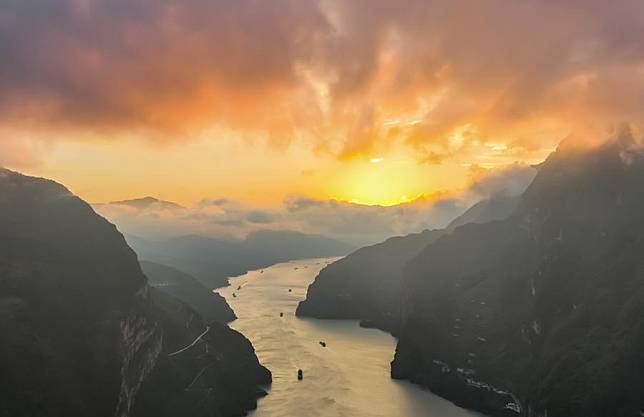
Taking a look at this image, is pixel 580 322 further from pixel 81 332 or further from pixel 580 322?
pixel 81 332

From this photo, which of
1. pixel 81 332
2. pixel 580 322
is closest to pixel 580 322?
pixel 580 322

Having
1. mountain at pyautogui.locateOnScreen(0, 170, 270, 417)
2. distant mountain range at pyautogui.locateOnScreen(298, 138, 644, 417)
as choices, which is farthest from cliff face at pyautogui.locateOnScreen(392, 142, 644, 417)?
mountain at pyautogui.locateOnScreen(0, 170, 270, 417)

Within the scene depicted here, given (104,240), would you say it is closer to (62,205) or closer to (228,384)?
(62,205)

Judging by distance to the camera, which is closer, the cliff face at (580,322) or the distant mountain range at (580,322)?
the distant mountain range at (580,322)

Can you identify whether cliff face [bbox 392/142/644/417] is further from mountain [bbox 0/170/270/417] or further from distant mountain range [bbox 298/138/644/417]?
mountain [bbox 0/170/270/417]

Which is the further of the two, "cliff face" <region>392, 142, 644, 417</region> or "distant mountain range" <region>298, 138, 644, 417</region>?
"cliff face" <region>392, 142, 644, 417</region>

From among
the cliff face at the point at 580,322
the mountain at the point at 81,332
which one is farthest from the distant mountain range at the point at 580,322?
the mountain at the point at 81,332

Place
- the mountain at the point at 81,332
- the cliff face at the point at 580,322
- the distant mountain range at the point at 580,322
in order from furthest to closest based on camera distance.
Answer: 1. the cliff face at the point at 580,322
2. the distant mountain range at the point at 580,322
3. the mountain at the point at 81,332

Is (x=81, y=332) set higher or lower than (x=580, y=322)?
lower

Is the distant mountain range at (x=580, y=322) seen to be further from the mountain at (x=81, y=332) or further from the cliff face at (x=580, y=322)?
the mountain at (x=81, y=332)

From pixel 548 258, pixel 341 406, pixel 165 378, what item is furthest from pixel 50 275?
pixel 548 258
